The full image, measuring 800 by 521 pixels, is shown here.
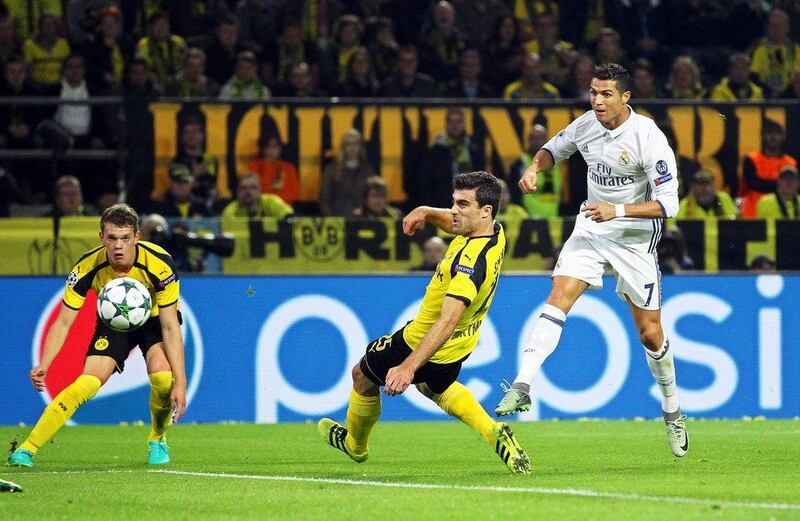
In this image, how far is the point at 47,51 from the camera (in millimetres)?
16219

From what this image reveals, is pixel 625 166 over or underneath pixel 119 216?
over

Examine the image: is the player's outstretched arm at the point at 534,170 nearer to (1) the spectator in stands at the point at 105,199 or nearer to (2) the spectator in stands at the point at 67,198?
(2) the spectator in stands at the point at 67,198

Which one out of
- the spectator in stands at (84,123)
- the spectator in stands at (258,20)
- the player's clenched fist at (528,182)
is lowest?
the player's clenched fist at (528,182)

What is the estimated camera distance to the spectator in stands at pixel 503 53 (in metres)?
17.0

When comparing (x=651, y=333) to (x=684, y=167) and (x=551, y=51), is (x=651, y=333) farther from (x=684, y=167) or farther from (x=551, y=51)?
(x=551, y=51)

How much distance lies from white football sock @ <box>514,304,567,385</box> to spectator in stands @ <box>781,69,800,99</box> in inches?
331

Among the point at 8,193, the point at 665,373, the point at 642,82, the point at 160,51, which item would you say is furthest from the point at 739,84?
the point at 8,193

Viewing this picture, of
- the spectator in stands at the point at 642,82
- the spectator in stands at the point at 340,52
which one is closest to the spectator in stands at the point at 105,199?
the spectator in stands at the point at 340,52

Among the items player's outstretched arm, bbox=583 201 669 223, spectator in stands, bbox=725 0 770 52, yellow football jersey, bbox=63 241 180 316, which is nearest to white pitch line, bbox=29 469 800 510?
yellow football jersey, bbox=63 241 180 316

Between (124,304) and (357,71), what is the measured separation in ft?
24.5

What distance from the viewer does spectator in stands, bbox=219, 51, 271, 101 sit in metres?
15.9

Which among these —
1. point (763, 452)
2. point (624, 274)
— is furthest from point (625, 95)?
point (763, 452)

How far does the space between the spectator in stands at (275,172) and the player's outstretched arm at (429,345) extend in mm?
6349

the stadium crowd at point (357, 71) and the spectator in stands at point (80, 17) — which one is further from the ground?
the spectator in stands at point (80, 17)
